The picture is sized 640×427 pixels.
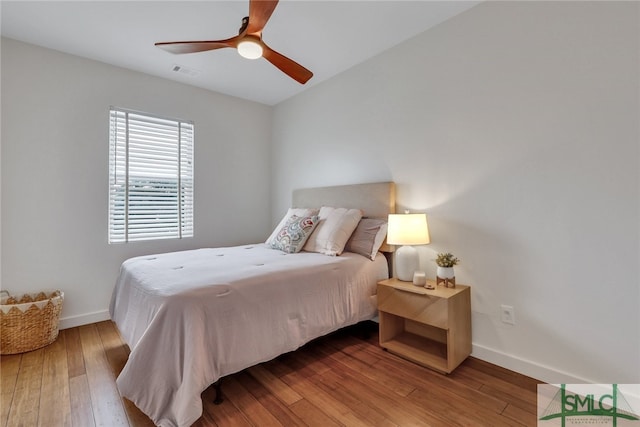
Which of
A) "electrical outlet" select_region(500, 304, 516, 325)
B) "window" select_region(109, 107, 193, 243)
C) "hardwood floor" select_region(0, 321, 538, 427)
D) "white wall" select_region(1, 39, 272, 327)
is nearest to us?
"hardwood floor" select_region(0, 321, 538, 427)

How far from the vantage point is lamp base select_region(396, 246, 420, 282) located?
2.21m

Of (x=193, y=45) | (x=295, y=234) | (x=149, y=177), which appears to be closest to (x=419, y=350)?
(x=295, y=234)

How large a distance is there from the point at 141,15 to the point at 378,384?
10.6 ft

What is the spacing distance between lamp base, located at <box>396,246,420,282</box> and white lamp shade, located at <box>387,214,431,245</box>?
0.11 m

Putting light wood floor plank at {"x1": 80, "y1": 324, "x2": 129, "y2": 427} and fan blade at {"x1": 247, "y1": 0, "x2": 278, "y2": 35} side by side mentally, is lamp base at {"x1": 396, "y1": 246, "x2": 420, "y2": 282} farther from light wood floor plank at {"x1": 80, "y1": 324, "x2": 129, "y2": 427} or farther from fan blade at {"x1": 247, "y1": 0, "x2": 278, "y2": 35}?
light wood floor plank at {"x1": 80, "y1": 324, "x2": 129, "y2": 427}

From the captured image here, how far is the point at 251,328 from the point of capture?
1669 mm

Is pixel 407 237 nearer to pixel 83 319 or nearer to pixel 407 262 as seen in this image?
pixel 407 262

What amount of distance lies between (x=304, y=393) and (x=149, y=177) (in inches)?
111

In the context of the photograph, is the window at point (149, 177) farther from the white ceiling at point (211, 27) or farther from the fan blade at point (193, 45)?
the fan blade at point (193, 45)

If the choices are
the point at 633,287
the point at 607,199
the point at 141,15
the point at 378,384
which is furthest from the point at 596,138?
the point at 141,15

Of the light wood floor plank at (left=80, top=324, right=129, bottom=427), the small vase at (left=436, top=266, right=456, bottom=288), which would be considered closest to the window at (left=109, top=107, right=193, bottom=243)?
the light wood floor plank at (left=80, top=324, right=129, bottom=427)

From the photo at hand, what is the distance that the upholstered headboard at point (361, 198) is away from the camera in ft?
8.64

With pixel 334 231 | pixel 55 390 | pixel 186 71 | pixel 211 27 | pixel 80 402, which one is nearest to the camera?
pixel 80 402

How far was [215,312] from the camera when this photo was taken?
1.54 meters
